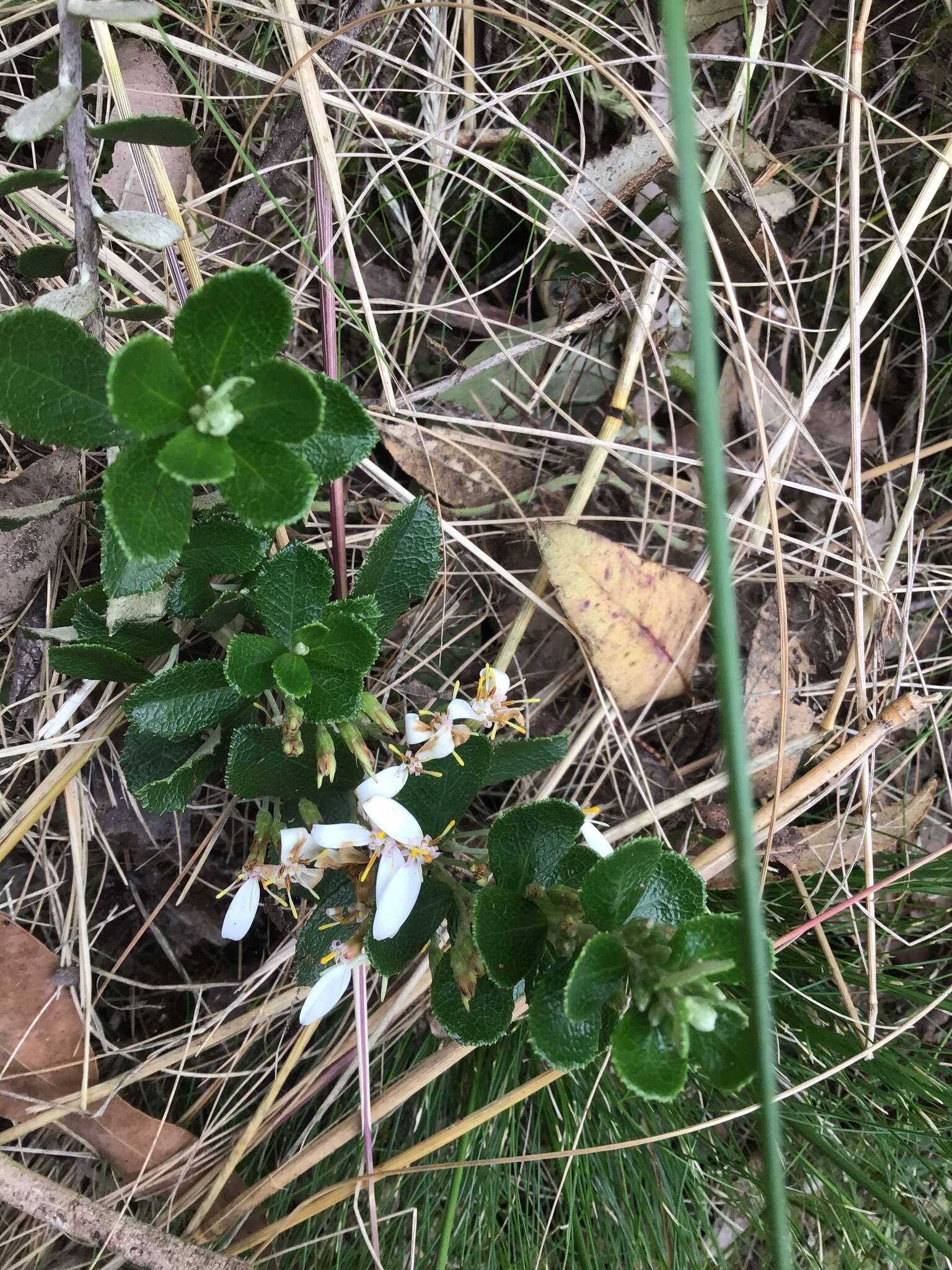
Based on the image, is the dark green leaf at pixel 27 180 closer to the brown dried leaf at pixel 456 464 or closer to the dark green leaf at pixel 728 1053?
the brown dried leaf at pixel 456 464

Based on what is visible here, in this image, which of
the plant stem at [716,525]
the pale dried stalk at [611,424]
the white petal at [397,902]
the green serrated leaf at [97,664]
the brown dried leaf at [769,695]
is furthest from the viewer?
the brown dried leaf at [769,695]

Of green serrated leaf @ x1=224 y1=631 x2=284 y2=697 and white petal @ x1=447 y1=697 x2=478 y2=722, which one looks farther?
white petal @ x1=447 y1=697 x2=478 y2=722

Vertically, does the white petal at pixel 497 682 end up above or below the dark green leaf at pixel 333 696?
below

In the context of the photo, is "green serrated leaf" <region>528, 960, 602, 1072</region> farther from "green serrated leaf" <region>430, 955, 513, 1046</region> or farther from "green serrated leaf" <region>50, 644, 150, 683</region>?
"green serrated leaf" <region>50, 644, 150, 683</region>

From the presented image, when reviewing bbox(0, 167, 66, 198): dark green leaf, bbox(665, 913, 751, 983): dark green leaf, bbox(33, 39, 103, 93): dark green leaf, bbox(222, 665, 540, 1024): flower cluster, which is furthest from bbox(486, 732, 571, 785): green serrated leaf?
bbox(33, 39, 103, 93): dark green leaf

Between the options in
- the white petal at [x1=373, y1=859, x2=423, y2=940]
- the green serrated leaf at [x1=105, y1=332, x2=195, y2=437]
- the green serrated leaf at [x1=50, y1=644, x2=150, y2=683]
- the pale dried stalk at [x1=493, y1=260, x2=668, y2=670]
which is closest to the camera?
the green serrated leaf at [x1=105, y1=332, x2=195, y2=437]

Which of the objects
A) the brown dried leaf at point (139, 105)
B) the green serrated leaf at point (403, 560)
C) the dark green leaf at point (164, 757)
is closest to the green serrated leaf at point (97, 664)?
the dark green leaf at point (164, 757)

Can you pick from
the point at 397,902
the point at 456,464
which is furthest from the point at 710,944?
the point at 456,464
